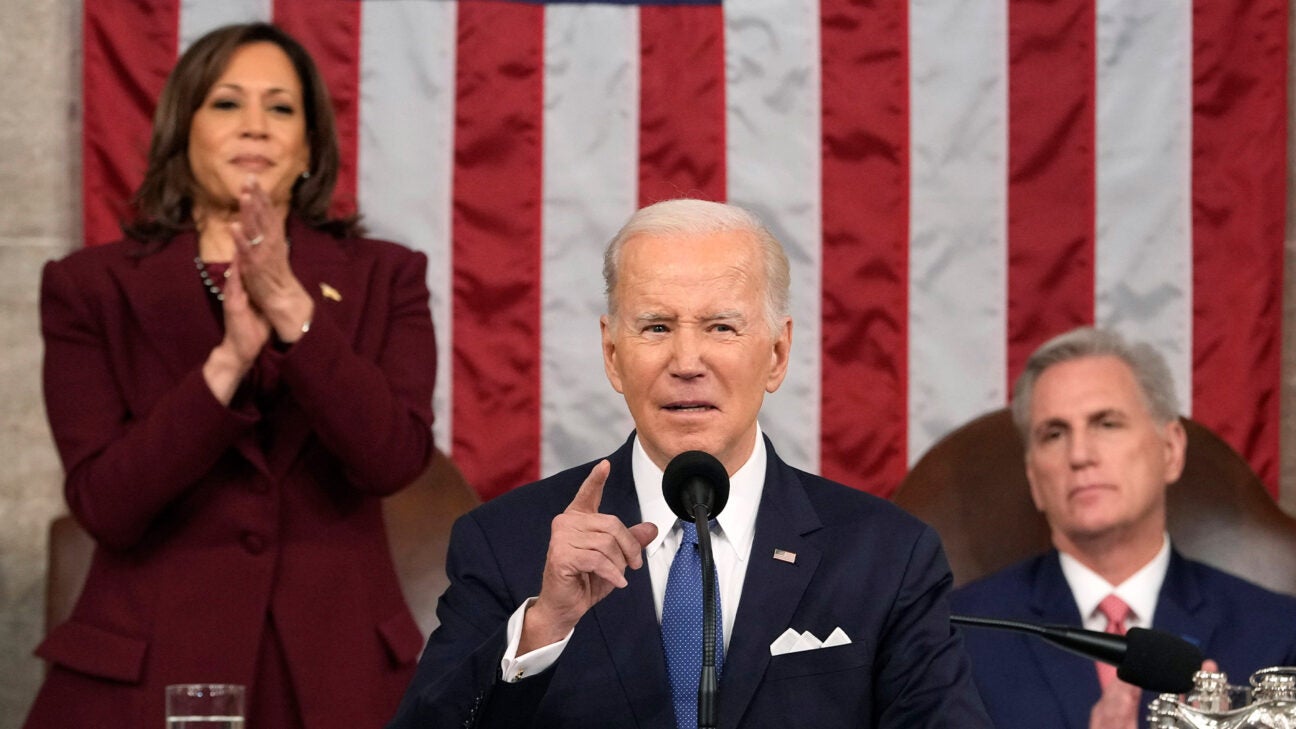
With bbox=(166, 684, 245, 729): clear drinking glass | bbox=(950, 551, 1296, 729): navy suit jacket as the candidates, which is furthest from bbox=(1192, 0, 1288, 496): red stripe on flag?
bbox=(166, 684, 245, 729): clear drinking glass

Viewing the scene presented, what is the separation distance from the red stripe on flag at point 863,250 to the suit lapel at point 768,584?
212 centimetres

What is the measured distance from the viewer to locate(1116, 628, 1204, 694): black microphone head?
2.05 metres

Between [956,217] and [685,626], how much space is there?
2.56 meters

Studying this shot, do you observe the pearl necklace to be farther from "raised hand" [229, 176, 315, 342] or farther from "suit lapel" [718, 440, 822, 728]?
"suit lapel" [718, 440, 822, 728]

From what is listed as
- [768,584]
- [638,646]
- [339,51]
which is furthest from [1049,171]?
[638,646]

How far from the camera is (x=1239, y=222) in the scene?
4.55 m

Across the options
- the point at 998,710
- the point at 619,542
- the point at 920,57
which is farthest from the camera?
the point at 920,57

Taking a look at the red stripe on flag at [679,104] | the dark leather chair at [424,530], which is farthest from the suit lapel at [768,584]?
the red stripe on flag at [679,104]

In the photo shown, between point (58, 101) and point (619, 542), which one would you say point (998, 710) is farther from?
point (58, 101)

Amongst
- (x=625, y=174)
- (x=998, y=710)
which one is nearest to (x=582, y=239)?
(x=625, y=174)

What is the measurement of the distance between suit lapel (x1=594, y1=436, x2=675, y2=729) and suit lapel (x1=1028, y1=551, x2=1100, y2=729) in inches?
55.6

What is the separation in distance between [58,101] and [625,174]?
4.53 ft

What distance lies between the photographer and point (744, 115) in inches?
175

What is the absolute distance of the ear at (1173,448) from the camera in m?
3.76
